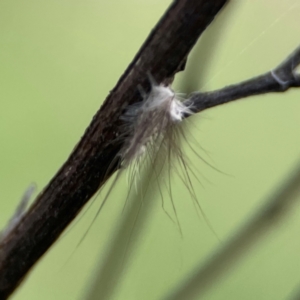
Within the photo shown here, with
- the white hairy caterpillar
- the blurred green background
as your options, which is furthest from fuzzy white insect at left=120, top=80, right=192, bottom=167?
the blurred green background

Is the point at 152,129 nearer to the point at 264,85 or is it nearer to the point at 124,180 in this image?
the point at 264,85

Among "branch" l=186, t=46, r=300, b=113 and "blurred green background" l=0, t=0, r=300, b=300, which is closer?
"branch" l=186, t=46, r=300, b=113

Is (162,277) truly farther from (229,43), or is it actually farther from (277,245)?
(229,43)

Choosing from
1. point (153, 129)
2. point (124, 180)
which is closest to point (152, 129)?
point (153, 129)

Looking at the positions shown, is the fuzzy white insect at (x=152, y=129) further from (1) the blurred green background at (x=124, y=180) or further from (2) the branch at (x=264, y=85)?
(1) the blurred green background at (x=124, y=180)

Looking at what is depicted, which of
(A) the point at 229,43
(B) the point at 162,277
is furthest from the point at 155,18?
(B) the point at 162,277

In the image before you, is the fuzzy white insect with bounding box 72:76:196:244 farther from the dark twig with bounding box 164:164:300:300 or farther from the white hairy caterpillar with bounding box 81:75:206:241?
the dark twig with bounding box 164:164:300:300
